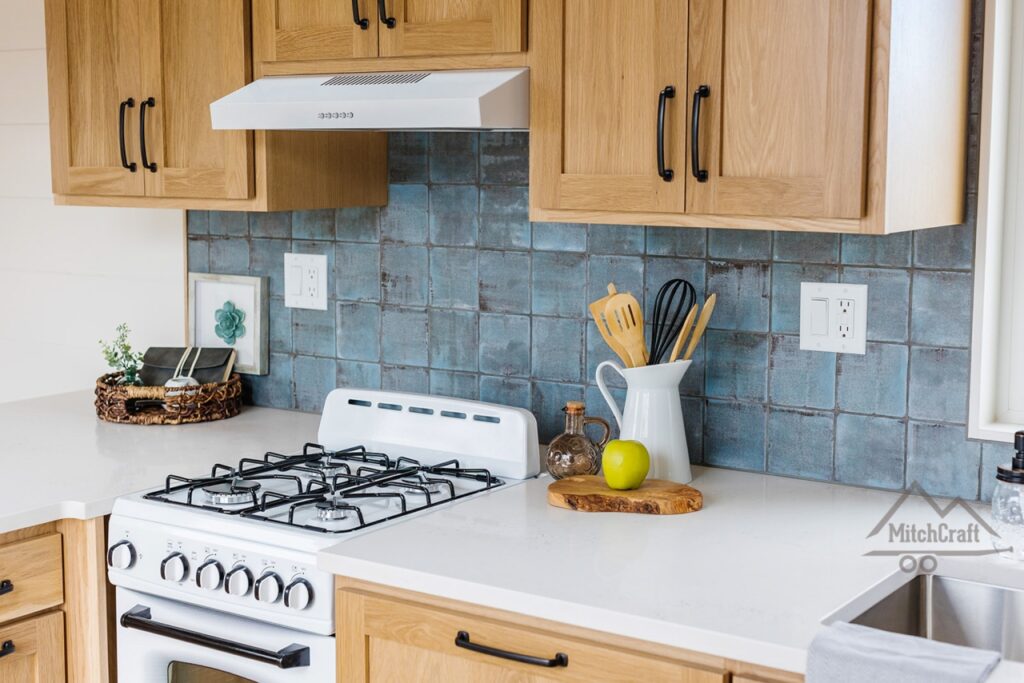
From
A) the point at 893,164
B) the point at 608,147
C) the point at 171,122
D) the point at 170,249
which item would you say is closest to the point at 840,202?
the point at 893,164

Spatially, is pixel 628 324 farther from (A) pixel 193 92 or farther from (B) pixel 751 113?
(A) pixel 193 92

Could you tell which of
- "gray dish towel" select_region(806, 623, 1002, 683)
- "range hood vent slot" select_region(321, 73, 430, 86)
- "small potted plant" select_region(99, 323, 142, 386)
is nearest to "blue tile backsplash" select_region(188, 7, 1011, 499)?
"small potted plant" select_region(99, 323, 142, 386)

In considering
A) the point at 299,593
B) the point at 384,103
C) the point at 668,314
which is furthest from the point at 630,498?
the point at 384,103

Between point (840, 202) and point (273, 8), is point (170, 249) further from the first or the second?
point (840, 202)

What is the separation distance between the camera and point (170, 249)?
304 cm

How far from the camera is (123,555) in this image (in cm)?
210

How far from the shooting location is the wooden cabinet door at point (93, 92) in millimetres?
2533

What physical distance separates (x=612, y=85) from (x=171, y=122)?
1.00 metres

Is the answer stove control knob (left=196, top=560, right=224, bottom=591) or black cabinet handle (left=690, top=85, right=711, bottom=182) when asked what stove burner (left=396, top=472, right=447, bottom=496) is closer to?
stove control knob (left=196, top=560, right=224, bottom=591)

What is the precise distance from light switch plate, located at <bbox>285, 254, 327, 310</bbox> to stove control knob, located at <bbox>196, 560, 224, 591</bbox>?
0.94 metres

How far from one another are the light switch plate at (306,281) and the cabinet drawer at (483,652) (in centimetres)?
111

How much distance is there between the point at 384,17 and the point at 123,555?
105cm

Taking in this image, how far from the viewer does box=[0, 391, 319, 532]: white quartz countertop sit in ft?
6.92

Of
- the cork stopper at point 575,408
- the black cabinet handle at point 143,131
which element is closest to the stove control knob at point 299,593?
the cork stopper at point 575,408
